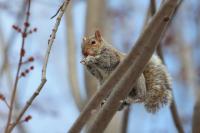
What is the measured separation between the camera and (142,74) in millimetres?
1748

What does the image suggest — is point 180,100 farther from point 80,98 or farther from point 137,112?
point 80,98

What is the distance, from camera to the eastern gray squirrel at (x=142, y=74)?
1.76m

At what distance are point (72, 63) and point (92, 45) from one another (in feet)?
3.42

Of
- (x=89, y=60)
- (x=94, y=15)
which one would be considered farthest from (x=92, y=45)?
Result: (x=94, y=15)

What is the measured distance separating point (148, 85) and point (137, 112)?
2693 mm

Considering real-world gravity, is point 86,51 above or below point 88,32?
below

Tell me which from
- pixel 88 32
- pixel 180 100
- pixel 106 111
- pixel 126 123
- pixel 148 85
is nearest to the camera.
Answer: pixel 106 111

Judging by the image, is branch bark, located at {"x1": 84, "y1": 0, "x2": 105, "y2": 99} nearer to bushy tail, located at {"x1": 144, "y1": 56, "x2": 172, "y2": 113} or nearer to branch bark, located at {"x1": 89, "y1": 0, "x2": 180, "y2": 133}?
bushy tail, located at {"x1": 144, "y1": 56, "x2": 172, "y2": 113}

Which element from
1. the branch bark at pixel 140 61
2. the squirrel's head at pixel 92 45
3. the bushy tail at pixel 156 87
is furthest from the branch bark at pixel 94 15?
the branch bark at pixel 140 61

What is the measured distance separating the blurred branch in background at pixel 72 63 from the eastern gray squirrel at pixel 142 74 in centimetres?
72

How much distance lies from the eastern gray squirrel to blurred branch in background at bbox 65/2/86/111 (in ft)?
2.38

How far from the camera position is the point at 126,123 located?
201cm

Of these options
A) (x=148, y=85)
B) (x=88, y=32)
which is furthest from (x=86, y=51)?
(x=88, y=32)

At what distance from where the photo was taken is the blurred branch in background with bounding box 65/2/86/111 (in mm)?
2660
